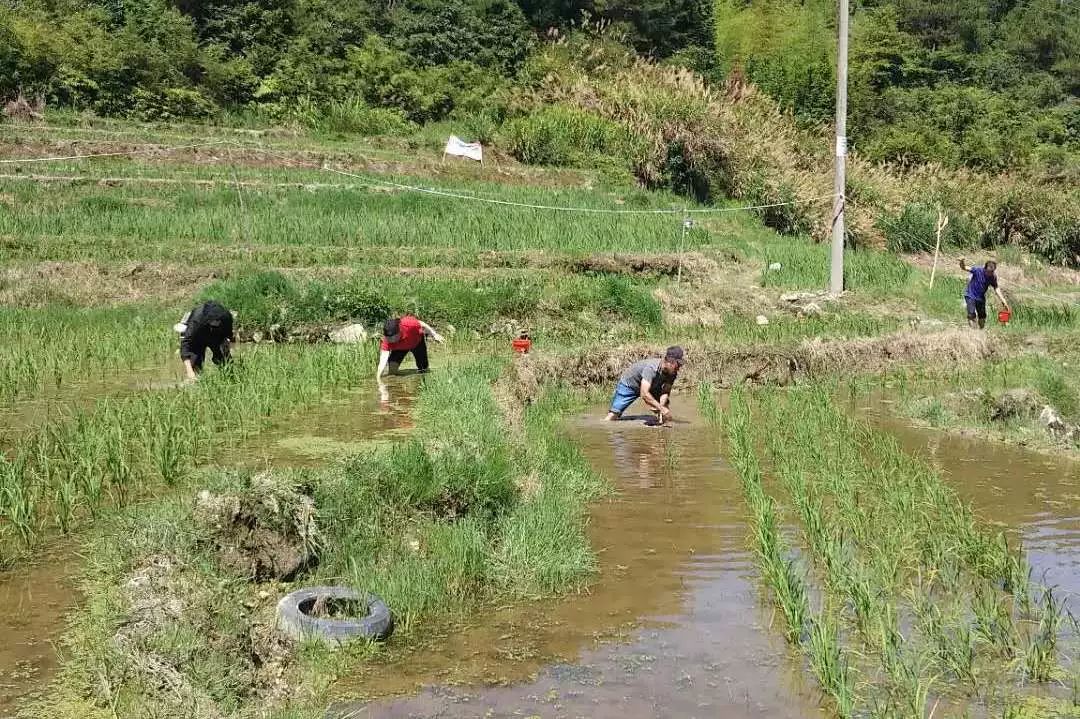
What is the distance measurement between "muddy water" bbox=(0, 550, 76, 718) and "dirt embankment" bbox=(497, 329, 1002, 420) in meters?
5.66

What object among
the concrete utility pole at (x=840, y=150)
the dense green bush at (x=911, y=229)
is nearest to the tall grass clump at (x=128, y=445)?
the concrete utility pole at (x=840, y=150)

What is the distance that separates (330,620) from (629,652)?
50.5 inches

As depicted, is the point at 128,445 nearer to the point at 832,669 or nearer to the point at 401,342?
the point at 401,342

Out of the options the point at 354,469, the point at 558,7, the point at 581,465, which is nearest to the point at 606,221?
the point at 581,465

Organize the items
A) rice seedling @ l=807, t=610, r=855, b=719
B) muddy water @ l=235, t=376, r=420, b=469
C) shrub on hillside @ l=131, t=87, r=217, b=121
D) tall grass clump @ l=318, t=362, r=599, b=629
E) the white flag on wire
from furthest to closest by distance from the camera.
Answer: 1. shrub on hillside @ l=131, t=87, r=217, b=121
2. the white flag on wire
3. muddy water @ l=235, t=376, r=420, b=469
4. tall grass clump @ l=318, t=362, r=599, b=629
5. rice seedling @ l=807, t=610, r=855, b=719

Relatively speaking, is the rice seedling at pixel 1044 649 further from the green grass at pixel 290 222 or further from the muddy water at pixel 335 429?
the green grass at pixel 290 222

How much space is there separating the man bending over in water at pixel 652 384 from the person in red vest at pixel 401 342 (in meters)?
1.75

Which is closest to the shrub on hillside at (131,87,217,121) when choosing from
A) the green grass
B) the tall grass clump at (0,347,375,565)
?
the green grass

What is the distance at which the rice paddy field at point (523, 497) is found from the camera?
4.20 metres

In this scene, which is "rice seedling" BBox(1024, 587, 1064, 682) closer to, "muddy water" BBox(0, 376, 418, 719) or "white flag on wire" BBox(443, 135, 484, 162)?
"muddy water" BBox(0, 376, 418, 719)

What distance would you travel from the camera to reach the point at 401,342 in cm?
1002

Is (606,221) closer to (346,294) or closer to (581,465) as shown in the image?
(346,294)

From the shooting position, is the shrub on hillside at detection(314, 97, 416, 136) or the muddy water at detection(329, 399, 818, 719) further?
the shrub on hillside at detection(314, 97, 416, 136)

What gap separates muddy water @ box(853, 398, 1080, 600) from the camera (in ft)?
18.9
